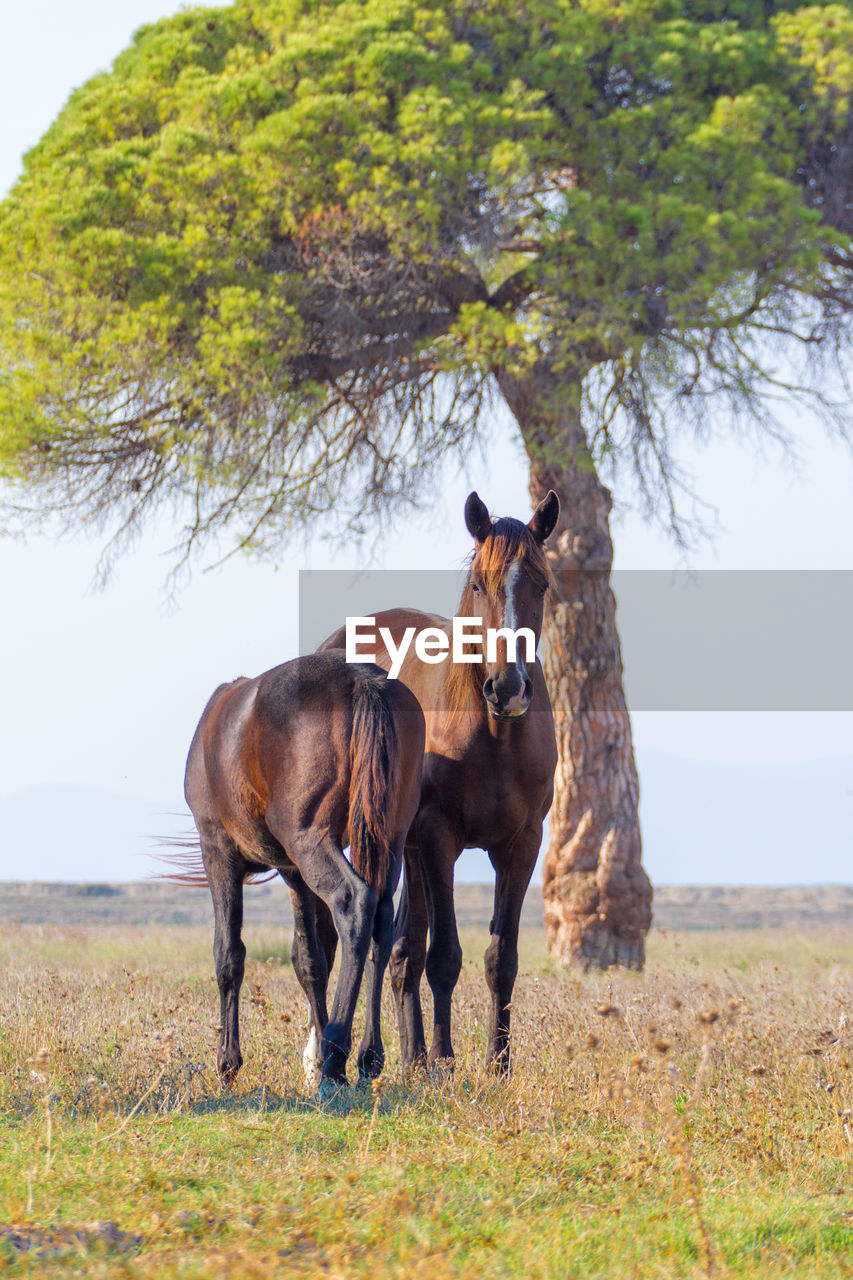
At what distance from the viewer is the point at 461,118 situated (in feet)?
37.8

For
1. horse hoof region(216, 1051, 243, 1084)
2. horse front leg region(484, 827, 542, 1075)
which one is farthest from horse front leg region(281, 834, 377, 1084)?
horse front leg region(484, 827, 542, 1075)

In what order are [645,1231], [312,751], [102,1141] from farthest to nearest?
1. [312,751]
2. [102,1141]
3. [645,1231]

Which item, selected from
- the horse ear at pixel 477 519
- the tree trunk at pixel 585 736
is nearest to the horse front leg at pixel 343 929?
the horse ear at pixel 477 519

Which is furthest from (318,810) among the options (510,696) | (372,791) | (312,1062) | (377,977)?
(312,1062)

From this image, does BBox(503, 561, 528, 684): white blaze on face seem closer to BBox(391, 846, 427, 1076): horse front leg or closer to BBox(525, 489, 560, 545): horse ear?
BBox(525, 489, 560, 545): horse ear

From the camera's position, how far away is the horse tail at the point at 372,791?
18.7ft

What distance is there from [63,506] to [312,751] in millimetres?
8389

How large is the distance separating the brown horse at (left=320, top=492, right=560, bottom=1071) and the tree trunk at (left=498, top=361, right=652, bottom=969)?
231 inches

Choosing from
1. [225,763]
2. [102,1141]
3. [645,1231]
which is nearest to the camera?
[645,1231]

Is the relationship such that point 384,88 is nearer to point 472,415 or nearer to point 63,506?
point 472,415

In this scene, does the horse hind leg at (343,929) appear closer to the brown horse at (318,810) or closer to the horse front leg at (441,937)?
the brown horse at (318,810)

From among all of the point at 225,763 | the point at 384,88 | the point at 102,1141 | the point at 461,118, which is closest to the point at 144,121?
the point at 384,88

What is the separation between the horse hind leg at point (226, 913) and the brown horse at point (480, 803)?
0.90 meters

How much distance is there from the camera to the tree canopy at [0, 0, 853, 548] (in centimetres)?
1183
